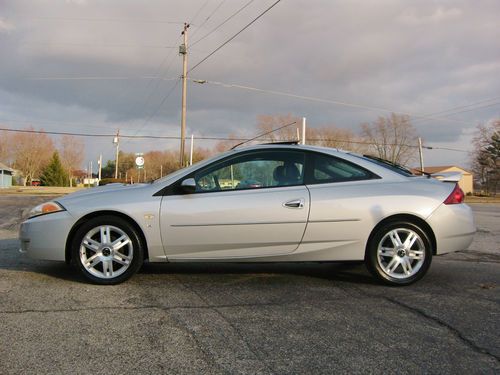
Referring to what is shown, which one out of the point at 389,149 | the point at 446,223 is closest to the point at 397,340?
the point at 446,223

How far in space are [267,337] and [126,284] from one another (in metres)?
2.05

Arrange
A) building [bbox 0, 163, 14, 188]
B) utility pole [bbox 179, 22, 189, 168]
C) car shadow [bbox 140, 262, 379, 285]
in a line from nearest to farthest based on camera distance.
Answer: car shadow [bbox 140, 262, 379, 285]
utility pole [bbox 179, 22, 189, 168]
building [bbox 0, 163, 14, 188]

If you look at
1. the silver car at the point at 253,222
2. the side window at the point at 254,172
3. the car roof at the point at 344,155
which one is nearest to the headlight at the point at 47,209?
the silver car at the point at 253,222

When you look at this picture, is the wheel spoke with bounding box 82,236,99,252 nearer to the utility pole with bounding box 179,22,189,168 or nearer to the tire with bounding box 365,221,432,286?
the tire with bounding box 365,221,432,286

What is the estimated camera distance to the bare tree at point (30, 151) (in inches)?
3071

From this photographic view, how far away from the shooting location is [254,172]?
486 centimetres

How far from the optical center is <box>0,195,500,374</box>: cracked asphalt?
2.79m

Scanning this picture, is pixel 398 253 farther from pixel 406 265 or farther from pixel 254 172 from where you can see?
pixel 254 172

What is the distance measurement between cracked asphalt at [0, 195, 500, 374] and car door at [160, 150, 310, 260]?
0.40 metres

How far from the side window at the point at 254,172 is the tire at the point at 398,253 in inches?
41.6

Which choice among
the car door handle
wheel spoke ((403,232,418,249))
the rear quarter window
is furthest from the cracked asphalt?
the rear quarter window

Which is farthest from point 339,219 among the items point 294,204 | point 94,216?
point 94,216

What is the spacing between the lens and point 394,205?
4676mm

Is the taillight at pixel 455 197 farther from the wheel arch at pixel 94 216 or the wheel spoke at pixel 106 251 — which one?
the wheel spoke at pixel 106 251
